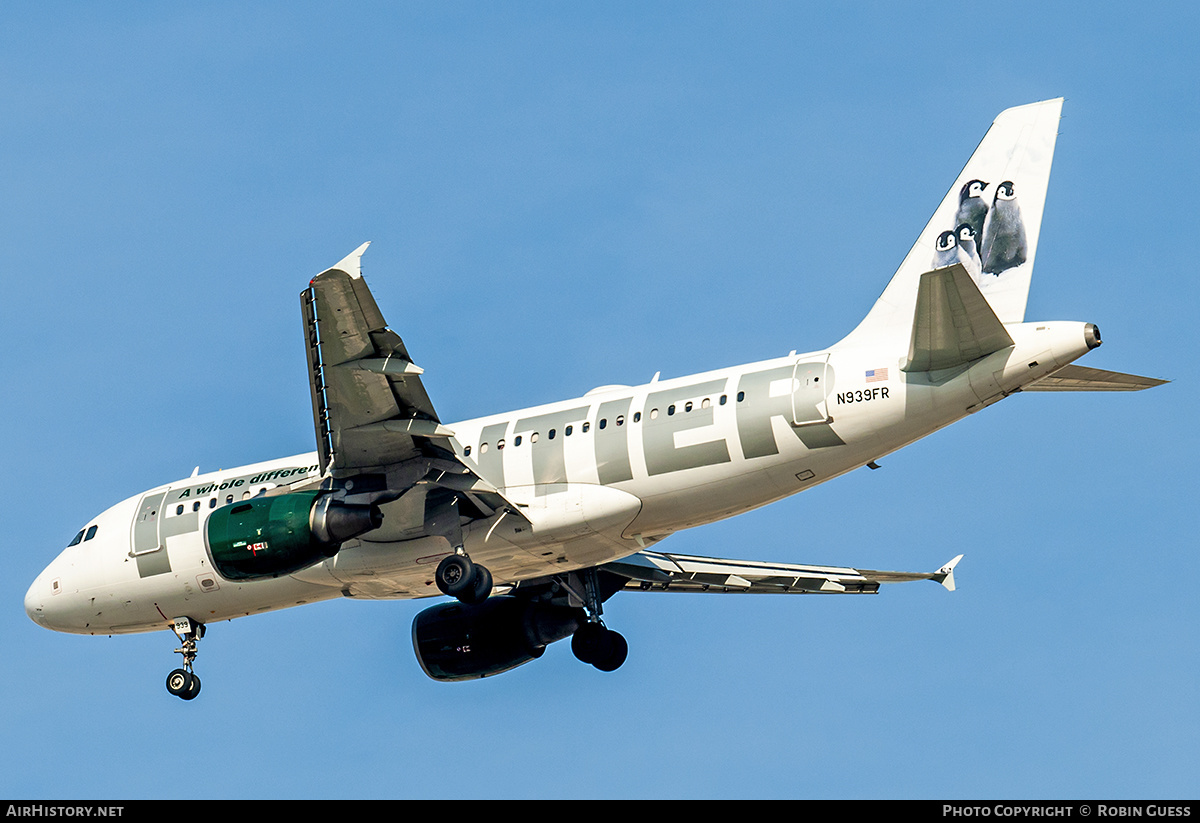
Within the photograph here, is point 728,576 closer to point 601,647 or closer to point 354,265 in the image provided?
point 601,647

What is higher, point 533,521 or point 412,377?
point 412,377

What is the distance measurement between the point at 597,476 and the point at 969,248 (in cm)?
717

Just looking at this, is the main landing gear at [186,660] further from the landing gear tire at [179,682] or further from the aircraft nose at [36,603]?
the aircraft nose at [36,603]

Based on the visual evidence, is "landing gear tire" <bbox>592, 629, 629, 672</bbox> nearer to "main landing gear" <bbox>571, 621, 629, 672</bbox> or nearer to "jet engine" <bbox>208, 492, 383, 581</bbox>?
"main landing gear" <bbox>571, 621, 629, 672</bbox>

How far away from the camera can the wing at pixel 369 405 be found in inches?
932

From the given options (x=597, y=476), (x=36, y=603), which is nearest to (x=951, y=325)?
(x=597, y=476)

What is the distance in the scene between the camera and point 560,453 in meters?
26.6

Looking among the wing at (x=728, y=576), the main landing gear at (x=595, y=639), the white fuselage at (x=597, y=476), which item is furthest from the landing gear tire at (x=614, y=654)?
the white fuselage at (x=597, y=476)

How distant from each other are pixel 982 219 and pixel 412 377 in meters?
9.62

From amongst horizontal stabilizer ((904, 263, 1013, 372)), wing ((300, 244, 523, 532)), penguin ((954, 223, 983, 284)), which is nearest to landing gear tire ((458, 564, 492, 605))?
wing ((300, 244, 523, 532))
